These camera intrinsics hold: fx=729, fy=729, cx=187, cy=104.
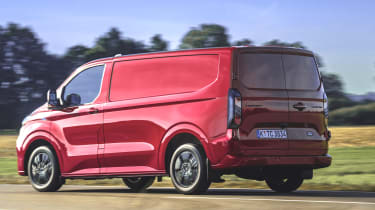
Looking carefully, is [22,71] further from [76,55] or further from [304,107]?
[304,107]

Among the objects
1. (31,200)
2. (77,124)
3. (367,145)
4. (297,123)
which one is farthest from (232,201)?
(367,145)

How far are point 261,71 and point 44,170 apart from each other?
403 cm

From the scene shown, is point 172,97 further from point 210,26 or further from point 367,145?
point 210,26

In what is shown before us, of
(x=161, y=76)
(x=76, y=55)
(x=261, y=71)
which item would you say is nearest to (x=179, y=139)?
(x=161, y=76)

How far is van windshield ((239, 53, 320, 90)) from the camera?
9.37 metres

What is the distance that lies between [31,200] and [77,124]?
1.90m

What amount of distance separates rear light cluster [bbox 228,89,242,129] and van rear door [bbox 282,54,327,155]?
832 mm

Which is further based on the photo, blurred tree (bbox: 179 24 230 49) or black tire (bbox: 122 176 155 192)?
blurred tree (bbox: 179 24 230 49)

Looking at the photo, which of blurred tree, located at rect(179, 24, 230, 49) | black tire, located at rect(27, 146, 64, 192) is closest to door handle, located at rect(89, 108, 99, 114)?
black tire, located at rect(27, 146, 64, 192)

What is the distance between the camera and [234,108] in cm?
912

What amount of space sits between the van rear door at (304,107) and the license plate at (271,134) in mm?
97

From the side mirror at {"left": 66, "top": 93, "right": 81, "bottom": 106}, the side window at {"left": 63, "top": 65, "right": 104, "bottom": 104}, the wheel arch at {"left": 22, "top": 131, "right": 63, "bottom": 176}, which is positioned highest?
the side window at {"left": 63, "top": 65, "right": 104, "bottom": 104}

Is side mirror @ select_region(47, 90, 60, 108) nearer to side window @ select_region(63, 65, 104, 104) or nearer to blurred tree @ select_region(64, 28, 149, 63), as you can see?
side window @ select_region(63, 65, 104, 104)

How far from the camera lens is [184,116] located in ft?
31.5
